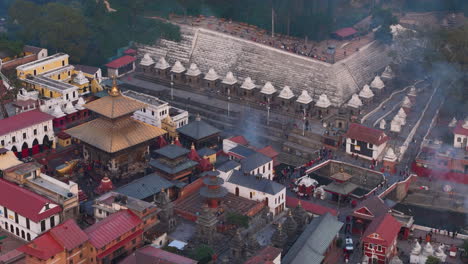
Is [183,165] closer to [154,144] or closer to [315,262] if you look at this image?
[154,144]

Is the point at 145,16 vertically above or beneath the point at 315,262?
above

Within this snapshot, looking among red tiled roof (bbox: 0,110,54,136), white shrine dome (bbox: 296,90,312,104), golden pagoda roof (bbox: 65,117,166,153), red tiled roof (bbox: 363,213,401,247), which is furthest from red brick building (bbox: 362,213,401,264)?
red tiled roof (bbox: 0,110,54,136)

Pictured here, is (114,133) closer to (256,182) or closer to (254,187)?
(256,182)

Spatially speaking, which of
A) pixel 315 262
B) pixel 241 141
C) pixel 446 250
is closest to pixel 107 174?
pixel 241 141

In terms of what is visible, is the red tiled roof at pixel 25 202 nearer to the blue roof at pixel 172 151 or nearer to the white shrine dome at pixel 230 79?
the blue roof at pixel 172 151

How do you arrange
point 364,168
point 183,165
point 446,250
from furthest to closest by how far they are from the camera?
point 364,168, point 183,165, point 446,250

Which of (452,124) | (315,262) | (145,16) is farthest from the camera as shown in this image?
(145,16)

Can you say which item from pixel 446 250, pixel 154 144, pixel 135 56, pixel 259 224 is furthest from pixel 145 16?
pixel 446 250

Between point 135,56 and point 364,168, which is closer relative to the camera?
point 364,168
